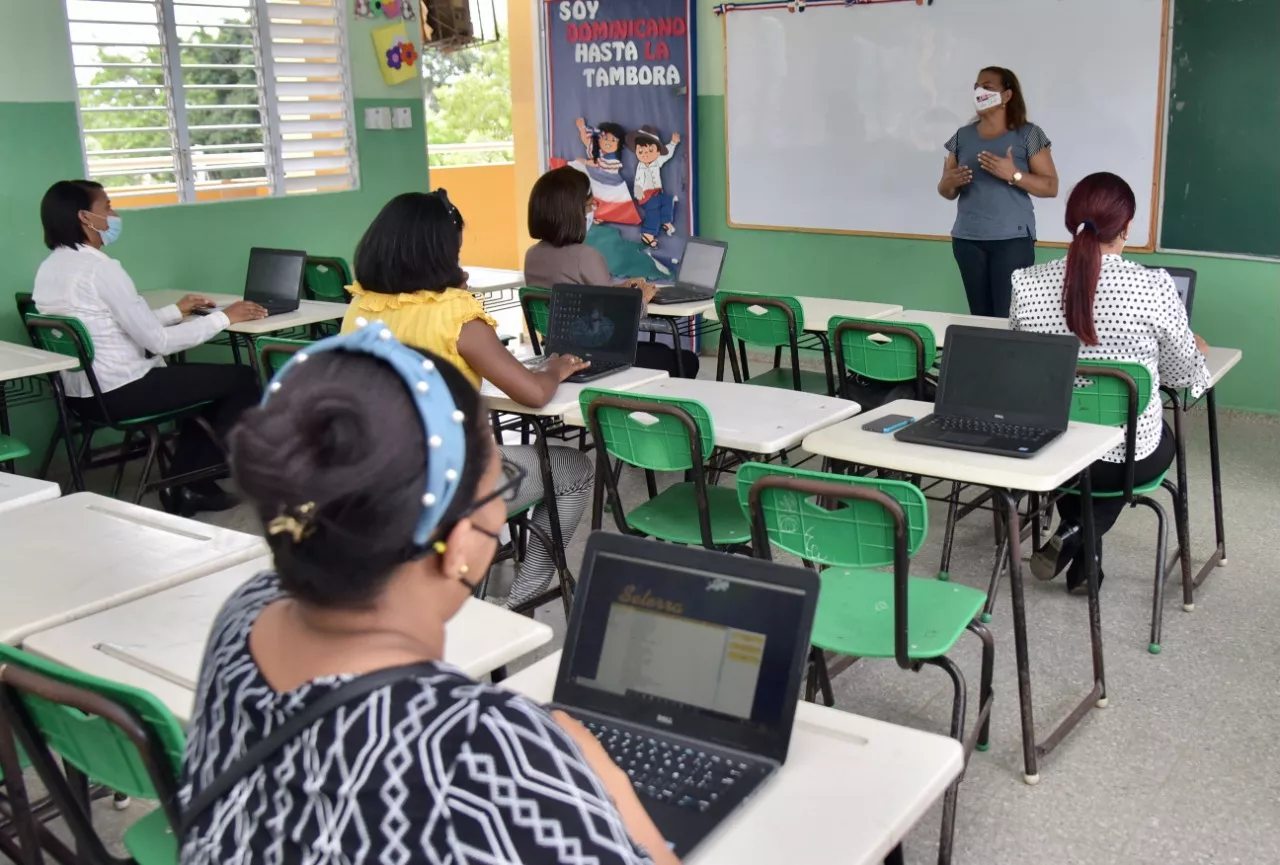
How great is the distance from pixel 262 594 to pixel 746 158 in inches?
234

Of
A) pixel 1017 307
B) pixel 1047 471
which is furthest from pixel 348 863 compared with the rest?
pixel 1017 307

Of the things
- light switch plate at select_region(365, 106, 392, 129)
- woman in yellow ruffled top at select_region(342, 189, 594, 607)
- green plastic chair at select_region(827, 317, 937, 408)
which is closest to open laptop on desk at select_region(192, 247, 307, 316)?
light switch plate at select_region(365, 106, 392, 129)

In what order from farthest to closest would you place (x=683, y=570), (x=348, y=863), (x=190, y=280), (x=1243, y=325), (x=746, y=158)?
(x=746, y=158) → (x=190, y=280) → (x=1243, y=325) → (x=683, y=570) → (x=348, y=863)

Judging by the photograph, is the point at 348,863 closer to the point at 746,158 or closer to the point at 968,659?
the point at 968,659

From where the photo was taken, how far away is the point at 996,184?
5.01 m

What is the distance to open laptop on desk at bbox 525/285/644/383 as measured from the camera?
3.70m

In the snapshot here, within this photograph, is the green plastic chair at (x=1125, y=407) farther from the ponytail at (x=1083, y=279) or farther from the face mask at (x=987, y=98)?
the face mask at (x=987, y=98)

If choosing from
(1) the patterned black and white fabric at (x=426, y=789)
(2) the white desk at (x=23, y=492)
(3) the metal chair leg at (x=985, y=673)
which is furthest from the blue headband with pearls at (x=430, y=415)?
(2) the white desk at (x=23, y=492)

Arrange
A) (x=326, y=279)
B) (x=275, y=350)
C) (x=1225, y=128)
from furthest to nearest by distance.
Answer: (x=326, y=279) < (x=1225, y=128) < (x=275, y=350)

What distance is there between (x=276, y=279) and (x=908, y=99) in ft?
10.3

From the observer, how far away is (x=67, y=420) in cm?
425

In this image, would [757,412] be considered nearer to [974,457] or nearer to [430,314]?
[974,457]

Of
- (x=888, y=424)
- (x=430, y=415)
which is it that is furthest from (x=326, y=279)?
(x=430, y=415)

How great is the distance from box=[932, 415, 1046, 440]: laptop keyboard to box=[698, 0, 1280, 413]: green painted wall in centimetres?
307
